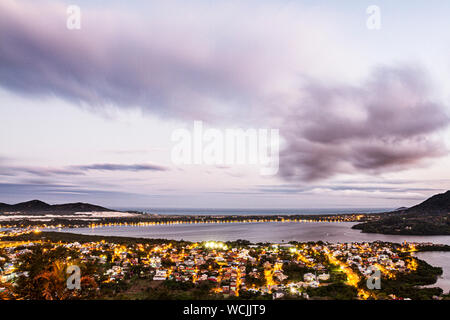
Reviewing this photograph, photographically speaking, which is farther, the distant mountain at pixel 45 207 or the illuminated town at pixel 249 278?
the distant mountain at pixel 45 207

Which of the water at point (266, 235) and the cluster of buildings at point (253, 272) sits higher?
the cluster of buildings at point (253, 272)

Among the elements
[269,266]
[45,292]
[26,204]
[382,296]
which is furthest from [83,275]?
[26,204]

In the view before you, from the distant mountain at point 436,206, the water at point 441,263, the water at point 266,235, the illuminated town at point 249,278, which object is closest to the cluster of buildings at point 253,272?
the illuminated town at point 249,278

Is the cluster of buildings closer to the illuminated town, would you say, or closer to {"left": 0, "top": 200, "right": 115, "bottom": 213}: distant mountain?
the illuminated town

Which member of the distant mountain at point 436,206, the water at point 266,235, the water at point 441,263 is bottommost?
A: the water at point 266,235

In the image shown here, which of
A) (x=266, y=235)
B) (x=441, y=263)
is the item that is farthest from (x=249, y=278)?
(x=266, y=235)

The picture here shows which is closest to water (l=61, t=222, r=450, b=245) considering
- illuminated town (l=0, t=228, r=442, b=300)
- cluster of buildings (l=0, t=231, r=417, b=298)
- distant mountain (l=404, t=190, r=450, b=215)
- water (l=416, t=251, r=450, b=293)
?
water (l=416, t=251, r=450, b=293)

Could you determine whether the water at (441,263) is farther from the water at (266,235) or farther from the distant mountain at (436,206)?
the distant mountain at (436,206)

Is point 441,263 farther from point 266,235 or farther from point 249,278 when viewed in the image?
point 266,235

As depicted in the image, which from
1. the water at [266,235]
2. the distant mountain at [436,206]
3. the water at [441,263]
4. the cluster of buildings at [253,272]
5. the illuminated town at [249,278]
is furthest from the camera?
the distant mountain at [436,206]
